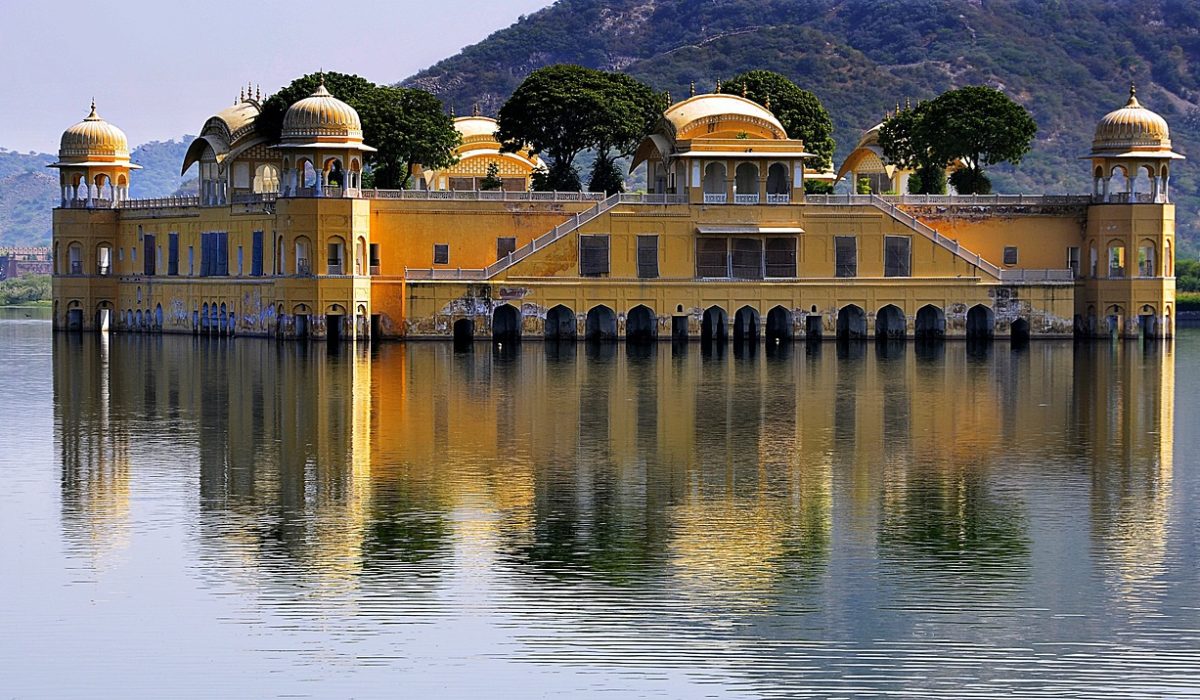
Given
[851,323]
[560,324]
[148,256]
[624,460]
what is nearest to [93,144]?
[148,256]

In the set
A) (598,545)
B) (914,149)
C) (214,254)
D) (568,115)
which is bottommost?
(598,545)

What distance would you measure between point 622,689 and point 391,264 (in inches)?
1710

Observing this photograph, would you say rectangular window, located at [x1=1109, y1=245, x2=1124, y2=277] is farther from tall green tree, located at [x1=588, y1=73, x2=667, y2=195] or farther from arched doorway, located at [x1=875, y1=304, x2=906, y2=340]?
tall green tree, located at [x1=588, y1=73, x2=667, y2=195]

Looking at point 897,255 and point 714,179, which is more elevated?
point 714,179

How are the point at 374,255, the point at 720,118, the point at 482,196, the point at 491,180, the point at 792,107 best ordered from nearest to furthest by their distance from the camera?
the point at 374,255 → the point at 482,196 → the point at 720,118 → the point at 491,180 → the point at 792,107

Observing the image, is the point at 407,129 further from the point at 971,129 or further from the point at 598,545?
the point at 598,545

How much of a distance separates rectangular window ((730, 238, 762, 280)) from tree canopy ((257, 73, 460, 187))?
34.2 feet

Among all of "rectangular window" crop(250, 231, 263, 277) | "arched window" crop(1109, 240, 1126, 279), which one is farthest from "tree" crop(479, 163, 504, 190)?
"arched window" crop(1109, 240, 1126, 279)

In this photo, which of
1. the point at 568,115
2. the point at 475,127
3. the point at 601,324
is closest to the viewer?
the point at 601,324

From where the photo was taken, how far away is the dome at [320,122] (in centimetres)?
5691

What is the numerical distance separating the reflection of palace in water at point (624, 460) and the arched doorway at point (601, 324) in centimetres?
1074

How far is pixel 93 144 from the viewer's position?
68.7 m

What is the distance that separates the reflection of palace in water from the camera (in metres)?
21.1

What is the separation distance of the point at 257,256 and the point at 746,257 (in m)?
13.8
